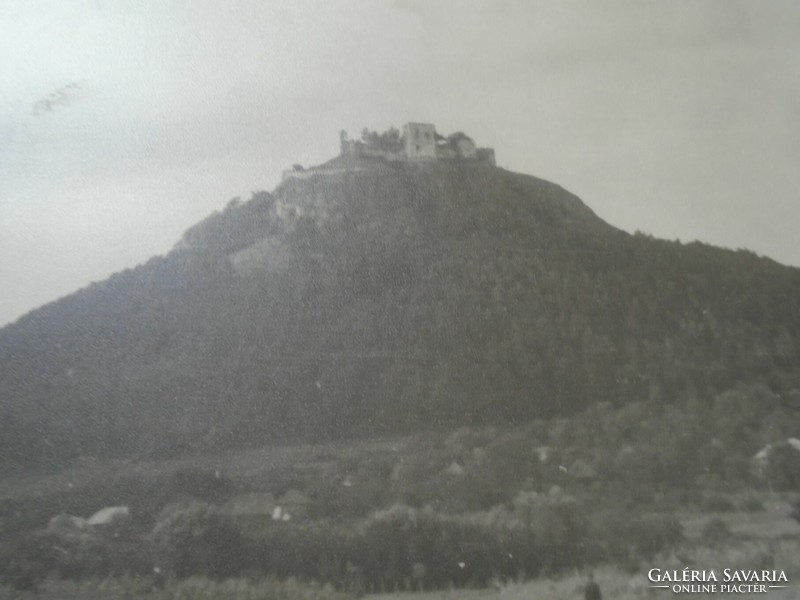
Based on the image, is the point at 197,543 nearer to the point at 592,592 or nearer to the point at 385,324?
the point at 385,324

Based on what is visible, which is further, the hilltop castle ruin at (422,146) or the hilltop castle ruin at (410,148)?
the hilltop castle ruin at (422,146)

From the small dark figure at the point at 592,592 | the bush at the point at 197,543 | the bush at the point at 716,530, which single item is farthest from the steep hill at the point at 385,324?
the small dark figure at the point at 592,592

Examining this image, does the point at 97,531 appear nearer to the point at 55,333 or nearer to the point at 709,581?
the point at 55,333

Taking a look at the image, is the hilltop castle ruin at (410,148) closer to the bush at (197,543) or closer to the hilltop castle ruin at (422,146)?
the hilltop castle ruin at (422,146)

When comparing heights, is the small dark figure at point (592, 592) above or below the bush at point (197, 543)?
below

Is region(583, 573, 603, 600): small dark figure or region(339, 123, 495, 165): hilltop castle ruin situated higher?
region(339, 123, 495, 165): hilltop castle ruin

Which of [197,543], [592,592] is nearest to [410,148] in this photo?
[197,543]

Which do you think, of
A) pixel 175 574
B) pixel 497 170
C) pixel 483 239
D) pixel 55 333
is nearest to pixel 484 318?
pixel 483 239

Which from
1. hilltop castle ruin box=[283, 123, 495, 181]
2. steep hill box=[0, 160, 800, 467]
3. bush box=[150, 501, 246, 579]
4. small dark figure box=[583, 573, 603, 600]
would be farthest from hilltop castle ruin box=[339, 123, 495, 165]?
small dark figure box=[583, 573, 603, 600]

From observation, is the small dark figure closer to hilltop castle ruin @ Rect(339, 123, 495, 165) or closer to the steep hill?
the steep hill
